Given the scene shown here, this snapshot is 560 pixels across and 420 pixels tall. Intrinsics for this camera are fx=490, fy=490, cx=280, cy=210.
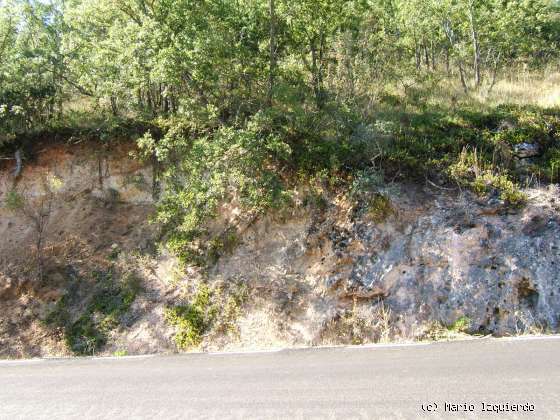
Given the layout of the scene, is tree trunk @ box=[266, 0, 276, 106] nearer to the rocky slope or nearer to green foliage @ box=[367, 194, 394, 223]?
the rocky slope

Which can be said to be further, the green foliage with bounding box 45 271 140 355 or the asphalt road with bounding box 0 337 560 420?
the green foliage with bounding box 45 271 140 355

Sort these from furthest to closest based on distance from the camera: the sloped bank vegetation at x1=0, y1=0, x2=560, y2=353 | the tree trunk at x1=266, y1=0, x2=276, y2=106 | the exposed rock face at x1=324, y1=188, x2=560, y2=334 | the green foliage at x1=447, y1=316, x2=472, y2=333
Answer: the tree trunk at x1=266, y1=0, x2=276, y2=106
the sloped bank vegetation at x1=0, y1=0, x2=560, y2=353
the exposed rock face at x1=324, y1=188, x2=560, y2=334
the green foliage at x1=447, y1=316, x2=472, y2=333

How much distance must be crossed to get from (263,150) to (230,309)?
3.25m

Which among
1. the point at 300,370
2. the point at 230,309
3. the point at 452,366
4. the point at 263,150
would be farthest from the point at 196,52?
the point at 452,366

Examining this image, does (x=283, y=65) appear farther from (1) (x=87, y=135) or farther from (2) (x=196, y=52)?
(1) (x=87, y=135)

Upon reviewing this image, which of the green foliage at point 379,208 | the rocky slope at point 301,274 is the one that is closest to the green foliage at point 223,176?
the rocky slope at point 301,274

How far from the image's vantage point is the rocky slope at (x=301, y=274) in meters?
8.30

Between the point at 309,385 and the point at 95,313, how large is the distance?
21.4ft

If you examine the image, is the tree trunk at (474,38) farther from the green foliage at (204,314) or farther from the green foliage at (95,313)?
the green foliage at (95,313)

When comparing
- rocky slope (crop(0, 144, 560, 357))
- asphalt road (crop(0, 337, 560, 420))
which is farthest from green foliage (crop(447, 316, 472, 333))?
asphalt road (crop(0, 337, 560, 420))

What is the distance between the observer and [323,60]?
1303 centimetres

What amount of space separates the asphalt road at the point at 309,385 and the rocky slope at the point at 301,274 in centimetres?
150

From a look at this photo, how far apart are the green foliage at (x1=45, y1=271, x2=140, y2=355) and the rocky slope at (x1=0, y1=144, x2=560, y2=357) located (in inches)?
1.2

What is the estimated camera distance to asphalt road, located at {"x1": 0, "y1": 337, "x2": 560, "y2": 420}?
4.45 meters
